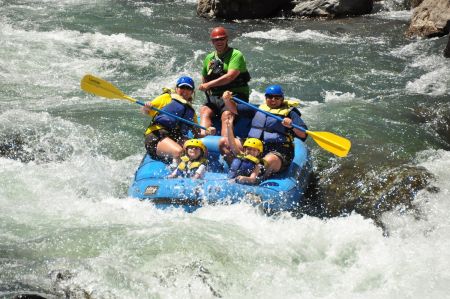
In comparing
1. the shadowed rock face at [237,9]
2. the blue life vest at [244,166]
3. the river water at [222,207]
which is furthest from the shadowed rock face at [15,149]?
the shadowed rock face at [237,9]

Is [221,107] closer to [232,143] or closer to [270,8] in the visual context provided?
[232,143]

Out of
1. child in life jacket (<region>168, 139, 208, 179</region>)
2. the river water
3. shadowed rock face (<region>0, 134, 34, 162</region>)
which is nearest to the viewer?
the river water

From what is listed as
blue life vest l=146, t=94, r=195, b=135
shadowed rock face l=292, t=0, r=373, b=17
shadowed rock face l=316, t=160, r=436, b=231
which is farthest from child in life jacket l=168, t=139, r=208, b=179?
shadowed rock face l=292, t=0, r=373, b=17

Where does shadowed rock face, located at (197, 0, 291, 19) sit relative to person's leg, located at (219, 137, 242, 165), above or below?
below

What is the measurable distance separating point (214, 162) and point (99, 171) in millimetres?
1545

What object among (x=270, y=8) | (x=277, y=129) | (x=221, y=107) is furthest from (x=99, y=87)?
(x=270, y=8)

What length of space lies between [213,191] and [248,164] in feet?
1.49

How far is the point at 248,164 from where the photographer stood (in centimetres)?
566

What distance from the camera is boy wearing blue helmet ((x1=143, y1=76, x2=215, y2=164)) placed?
6.06m

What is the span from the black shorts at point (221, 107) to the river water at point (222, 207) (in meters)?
1.11

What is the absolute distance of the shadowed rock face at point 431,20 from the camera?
12.0 m

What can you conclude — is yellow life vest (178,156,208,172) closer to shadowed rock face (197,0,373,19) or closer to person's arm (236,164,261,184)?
person's arm (236,164,261,184)

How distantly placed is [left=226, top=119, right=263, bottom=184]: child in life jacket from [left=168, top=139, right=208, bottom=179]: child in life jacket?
30 centimetres

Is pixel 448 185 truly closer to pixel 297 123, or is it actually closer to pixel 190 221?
pixel 297 123
